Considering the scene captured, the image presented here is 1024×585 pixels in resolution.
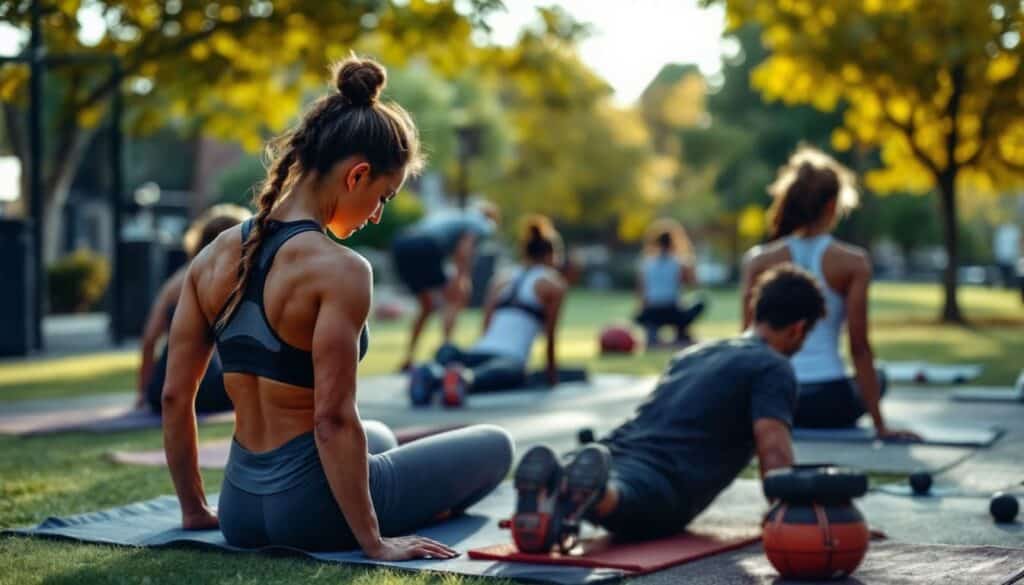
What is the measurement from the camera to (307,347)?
181 inches

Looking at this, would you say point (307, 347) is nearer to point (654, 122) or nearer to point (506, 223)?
point (506, 223)

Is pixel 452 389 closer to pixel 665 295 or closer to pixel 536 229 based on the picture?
pixel 536 229

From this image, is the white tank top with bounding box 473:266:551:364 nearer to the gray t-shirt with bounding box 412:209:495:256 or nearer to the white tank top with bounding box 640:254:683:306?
the gray t-shirt with bounding box 412:209:495:256

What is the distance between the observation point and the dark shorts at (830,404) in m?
8.83

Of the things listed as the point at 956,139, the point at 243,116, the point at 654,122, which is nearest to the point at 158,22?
the point at 243,116

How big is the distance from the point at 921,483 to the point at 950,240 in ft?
58.3

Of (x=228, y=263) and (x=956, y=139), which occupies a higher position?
(x=956, y=139)

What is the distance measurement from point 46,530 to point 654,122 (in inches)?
2657

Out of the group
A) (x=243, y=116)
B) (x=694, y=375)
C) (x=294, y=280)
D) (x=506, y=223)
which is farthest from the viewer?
(x=506, y=223)

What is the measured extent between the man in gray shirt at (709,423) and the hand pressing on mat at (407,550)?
576 mm

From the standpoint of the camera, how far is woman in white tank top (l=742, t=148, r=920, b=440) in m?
8.20

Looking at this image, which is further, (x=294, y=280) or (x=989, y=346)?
(x=989, y=346)

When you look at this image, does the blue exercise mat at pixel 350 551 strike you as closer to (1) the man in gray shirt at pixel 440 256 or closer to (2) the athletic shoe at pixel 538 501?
(2) the athletic shoe at pixel 538 501

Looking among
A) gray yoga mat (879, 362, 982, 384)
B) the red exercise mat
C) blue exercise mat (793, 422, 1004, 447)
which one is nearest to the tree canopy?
gray yoga mat (879, 362, 982, 384)
